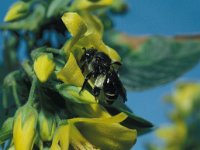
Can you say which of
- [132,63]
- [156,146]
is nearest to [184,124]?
[156,146]

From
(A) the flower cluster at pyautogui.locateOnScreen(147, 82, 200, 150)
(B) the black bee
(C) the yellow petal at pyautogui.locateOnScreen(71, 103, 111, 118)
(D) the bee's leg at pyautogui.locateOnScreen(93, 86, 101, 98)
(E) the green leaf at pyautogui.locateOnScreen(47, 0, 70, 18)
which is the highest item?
(E) the green leaf at pyautogui.locateOnScreen(47, 0, 70, 18)

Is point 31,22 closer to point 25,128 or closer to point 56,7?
point 56,7

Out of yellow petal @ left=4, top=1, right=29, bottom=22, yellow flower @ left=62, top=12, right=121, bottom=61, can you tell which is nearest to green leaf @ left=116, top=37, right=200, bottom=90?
yellow petal @ left=4, top=1, right=29, bottom=22

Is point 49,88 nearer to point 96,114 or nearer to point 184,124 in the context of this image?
point 96,114

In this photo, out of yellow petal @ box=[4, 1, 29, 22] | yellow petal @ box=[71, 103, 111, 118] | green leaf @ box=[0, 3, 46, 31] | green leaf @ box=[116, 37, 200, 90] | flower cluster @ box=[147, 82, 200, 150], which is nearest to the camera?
yellow petal @ box=[71, 103, 111, 118]

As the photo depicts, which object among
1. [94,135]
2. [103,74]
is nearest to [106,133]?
[94,135]

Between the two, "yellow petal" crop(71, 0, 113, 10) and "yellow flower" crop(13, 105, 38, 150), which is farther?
"yellow petal" crop(71, 0, 113, 10)

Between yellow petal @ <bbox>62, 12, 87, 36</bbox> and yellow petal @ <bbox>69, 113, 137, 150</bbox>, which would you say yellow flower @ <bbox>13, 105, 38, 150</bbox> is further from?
yellow petal @ <bbox>62, 12, 87, 36</bbox>
